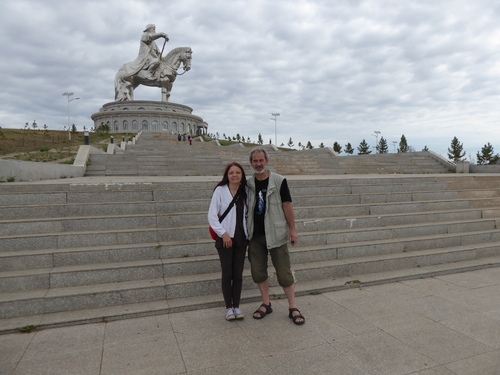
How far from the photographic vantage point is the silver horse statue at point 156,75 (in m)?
47.6

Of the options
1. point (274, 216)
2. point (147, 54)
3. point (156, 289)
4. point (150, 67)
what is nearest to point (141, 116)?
point (150, 67)

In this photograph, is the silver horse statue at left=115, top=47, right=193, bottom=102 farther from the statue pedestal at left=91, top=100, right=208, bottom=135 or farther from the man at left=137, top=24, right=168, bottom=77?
the statue pedestal at left=91, top=100, right=208, bottom=135

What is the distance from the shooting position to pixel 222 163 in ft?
53.1

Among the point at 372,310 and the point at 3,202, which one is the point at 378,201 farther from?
the point at 3,202

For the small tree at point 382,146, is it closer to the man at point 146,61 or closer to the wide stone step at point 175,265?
the man at point 146,61

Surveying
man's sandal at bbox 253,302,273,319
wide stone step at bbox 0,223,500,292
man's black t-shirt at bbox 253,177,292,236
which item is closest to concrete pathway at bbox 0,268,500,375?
man's sandal at bbox 253,302,273,319

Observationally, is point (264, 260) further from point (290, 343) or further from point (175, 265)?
point (175, 265)

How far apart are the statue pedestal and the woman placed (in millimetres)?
46392

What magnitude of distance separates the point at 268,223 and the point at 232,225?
1.39 feet

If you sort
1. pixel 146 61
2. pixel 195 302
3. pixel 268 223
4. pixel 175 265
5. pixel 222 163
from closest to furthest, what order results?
pixel 268 223 < pixel 195 302 < pixel 175 265 < pixel 222 163 < pixel 146 61

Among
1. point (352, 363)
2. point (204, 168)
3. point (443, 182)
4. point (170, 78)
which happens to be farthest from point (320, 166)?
point (170, 78)

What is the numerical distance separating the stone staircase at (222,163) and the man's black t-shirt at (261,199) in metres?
10.4

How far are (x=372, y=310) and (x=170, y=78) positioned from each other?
5063 centimetres

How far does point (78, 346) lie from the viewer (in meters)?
3.50
